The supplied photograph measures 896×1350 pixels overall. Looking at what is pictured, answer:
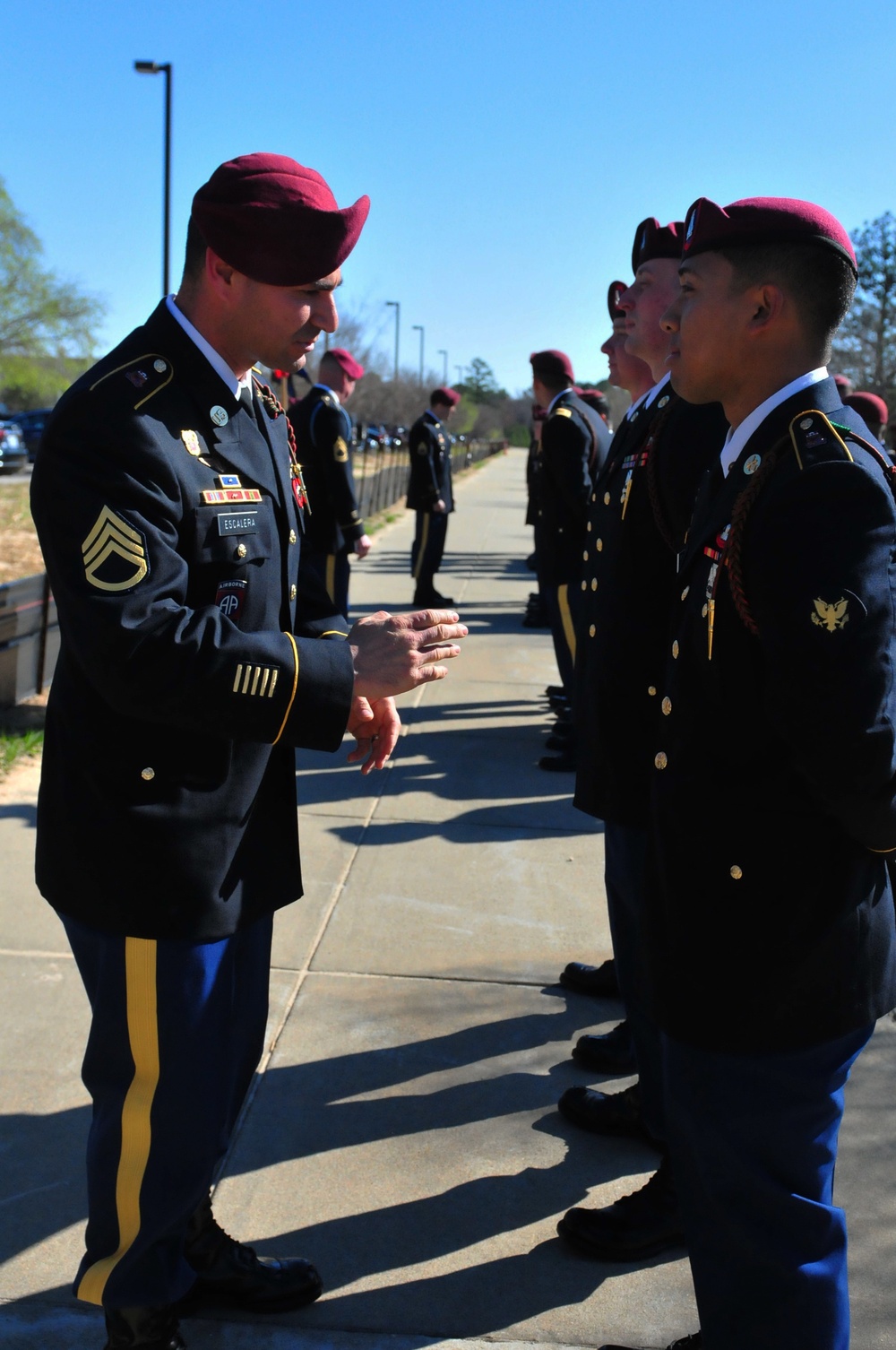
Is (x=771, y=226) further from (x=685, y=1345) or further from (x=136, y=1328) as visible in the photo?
(x=136, y=1328)

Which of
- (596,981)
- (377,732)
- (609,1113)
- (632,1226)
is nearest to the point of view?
(377,732)

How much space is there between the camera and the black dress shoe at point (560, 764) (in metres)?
6.20

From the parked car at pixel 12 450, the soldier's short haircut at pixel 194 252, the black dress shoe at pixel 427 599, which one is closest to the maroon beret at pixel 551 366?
the black dress shoe at pixel 427 599

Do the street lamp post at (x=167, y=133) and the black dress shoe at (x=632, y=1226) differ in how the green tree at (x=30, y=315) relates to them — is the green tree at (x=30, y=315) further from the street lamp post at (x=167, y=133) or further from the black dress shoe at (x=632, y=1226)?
the black dress shoe at (x=632, y=1226)

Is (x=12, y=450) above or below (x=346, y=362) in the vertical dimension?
below

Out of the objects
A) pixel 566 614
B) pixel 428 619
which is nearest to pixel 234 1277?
pixel 428 619

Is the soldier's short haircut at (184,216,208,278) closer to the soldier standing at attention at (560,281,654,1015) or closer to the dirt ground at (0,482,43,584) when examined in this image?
the soldier standing at attention at (560,281,654,1015)

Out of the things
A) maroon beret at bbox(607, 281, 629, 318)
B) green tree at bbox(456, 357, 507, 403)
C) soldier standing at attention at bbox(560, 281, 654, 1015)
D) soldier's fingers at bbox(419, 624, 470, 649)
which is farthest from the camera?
green tree at bbox(456, 357, 507, 403)

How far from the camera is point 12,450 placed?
37.2 m

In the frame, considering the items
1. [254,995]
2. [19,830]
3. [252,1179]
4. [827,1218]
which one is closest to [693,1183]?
[827,1218]

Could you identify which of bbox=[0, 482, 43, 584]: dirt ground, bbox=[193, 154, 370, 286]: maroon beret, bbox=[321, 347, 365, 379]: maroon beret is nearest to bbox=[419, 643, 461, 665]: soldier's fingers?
bbox=[193, 154, 370, 286]: maroon beret

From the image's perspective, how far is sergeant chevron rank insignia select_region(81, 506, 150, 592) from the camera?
1728mm

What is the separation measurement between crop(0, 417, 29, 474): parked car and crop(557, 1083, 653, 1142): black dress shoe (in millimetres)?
30184

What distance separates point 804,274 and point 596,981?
2471 mm
